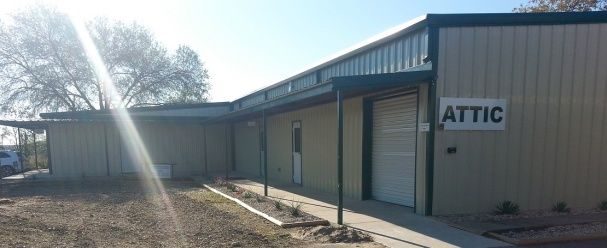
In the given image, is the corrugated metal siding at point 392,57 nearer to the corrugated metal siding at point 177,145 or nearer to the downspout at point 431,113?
the downspout at point 431,113

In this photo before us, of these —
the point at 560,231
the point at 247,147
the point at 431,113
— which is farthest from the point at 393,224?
the point at 247,147

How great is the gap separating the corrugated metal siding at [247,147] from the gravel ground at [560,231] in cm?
1166

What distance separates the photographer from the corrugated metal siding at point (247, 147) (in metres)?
17.0

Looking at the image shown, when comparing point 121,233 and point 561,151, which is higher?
point 561,151

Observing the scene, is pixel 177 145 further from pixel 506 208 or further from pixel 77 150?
pixel 506 208

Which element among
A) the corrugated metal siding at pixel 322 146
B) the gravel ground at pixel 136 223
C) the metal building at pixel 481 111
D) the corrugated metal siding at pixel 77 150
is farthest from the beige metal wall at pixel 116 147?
the metal building at pixel 481 111

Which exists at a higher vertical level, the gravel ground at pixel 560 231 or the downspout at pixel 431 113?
the downspout at pixel 431 113

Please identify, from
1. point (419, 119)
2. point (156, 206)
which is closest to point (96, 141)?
point (156, 206)

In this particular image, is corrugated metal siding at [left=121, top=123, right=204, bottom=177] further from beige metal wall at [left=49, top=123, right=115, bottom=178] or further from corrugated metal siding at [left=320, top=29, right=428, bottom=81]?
corrugated metal siding at [left=320, top=29, right=428, bottom=81]

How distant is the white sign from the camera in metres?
7.32

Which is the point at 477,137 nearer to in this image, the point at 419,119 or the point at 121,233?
the point at 419,119

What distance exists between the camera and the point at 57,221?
7.40 meters

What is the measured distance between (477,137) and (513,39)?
1998mm

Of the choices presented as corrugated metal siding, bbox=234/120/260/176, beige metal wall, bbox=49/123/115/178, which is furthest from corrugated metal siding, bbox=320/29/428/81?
beige metal wall, bbox=49/123/115/178
